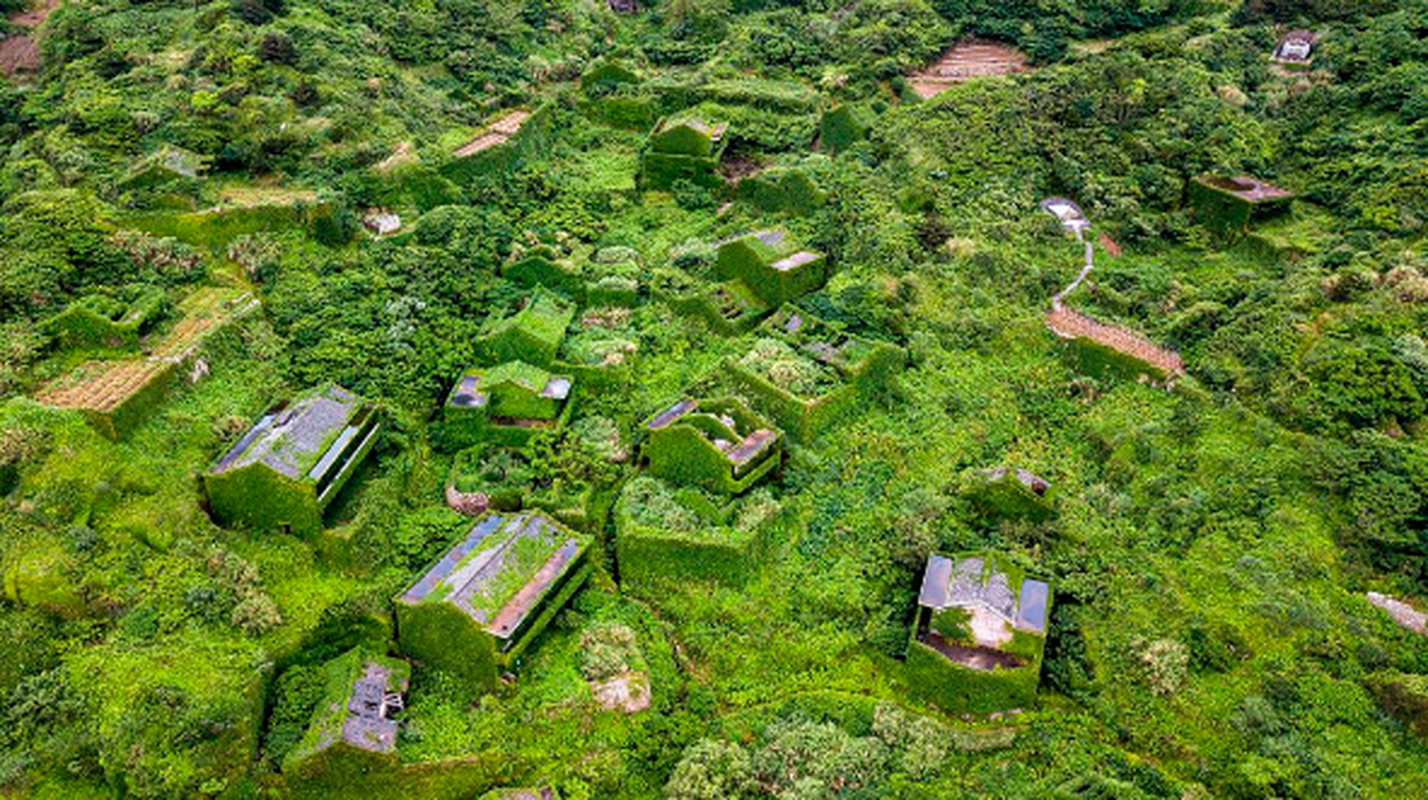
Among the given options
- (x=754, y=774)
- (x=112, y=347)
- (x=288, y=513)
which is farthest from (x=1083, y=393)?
(x=112, y=347)

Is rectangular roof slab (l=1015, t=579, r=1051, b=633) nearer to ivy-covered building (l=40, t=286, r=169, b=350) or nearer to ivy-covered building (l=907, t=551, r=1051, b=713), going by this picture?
ivy-covered building (l=907, t=551, r=1051, b=713)

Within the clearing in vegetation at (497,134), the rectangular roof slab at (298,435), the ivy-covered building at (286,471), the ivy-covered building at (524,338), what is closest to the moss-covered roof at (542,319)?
the ivy-covered building at (524,338)

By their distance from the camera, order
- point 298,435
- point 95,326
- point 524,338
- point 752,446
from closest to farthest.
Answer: point 298,435 < point 752,446 < point 95,326 < point 524,338

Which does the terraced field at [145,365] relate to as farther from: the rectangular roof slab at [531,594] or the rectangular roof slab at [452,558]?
the rectangular roof slab at [531,594]

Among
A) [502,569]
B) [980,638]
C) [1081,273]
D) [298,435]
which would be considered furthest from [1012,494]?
[298,435]

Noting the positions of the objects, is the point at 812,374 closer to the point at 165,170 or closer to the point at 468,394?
the point at 468,394

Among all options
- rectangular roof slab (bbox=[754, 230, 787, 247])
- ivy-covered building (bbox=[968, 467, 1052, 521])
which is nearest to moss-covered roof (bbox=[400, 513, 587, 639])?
ivy-covered building (bbox=[968, 467, 1052, 521])

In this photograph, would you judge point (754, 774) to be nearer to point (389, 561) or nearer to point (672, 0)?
point (389, 561)
